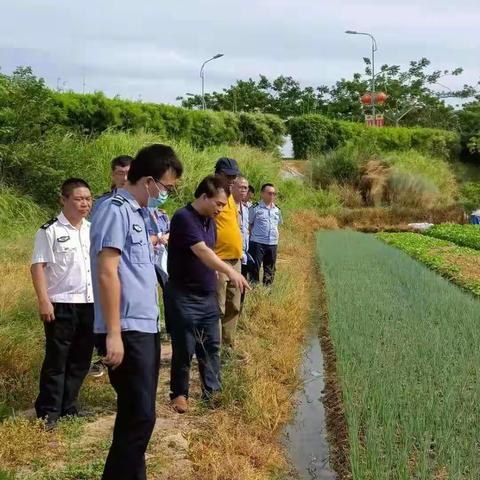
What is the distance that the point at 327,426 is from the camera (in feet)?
13.9

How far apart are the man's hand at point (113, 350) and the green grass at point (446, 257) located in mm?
6524

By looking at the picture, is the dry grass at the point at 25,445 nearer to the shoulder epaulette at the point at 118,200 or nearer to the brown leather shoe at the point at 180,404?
the brown leather shoe at the point at 180,404

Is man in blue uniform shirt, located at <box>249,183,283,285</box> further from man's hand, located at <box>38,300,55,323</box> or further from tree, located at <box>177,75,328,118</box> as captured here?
tree, located at <box>177,75,328,118</box>

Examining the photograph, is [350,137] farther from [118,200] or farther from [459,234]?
[118,200]

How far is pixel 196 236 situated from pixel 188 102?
45717 mm

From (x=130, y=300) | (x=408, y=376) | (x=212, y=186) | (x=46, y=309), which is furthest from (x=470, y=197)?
(x=130, y=300)

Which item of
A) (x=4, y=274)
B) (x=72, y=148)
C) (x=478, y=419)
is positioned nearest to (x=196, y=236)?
(x=478, y=419)

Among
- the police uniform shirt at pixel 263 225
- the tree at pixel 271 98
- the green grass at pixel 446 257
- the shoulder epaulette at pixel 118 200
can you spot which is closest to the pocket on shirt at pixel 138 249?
the shoulder epaulette at pixel 118 200

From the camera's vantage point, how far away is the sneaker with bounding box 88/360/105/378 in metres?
4.66

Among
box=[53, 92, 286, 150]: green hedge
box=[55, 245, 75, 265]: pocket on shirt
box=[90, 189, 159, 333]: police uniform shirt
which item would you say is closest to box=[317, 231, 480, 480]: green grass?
box=[90, 189, 159, 333]: police uniform shirt

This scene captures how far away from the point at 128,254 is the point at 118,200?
0.73 feet

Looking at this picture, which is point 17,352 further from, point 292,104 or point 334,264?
point 292,104

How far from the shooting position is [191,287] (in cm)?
401

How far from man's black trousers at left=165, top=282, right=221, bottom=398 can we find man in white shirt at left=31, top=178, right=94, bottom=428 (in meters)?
0.54
